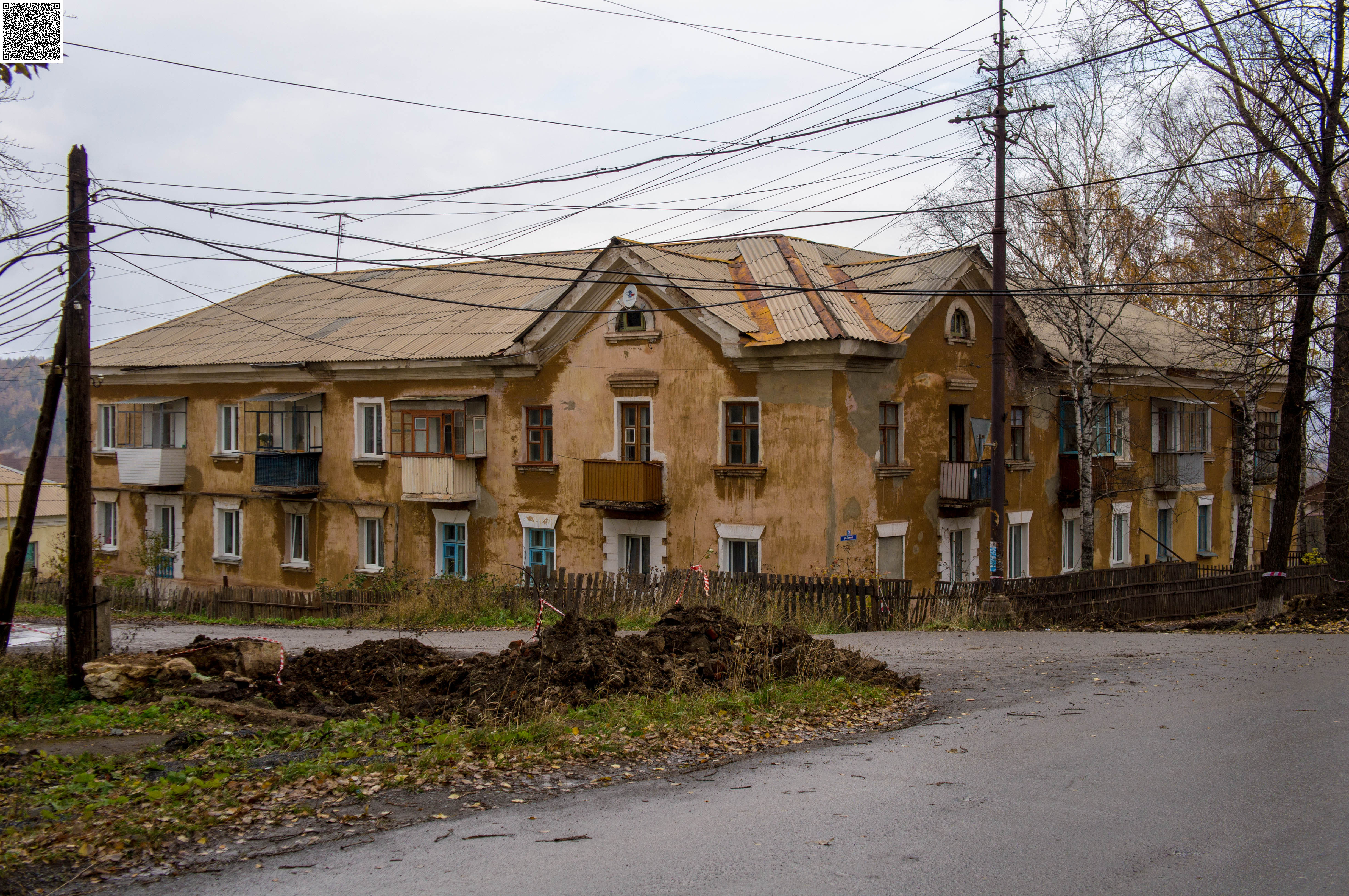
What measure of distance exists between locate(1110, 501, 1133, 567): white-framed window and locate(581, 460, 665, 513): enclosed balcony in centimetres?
1430

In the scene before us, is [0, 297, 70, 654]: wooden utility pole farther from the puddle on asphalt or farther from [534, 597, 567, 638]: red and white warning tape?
[534, 597, 567, 638]: red and white warning tape

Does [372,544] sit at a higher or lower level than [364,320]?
lower

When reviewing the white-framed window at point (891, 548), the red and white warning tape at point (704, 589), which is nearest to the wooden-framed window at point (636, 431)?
the red and white warning tape at point (704, 589)

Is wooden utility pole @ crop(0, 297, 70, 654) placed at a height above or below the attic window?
below

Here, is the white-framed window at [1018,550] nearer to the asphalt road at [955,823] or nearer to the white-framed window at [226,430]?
the asphalt road at [955,823]

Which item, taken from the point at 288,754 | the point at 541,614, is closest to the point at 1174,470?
the point at 541,614

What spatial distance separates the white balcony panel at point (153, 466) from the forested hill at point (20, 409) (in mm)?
89007

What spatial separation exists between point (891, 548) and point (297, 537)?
16824mm

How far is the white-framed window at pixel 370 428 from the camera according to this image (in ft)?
88.2

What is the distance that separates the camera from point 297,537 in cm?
2844

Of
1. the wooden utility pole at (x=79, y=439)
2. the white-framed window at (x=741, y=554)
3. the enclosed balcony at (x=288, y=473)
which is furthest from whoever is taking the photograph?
the enclosed balcony at (x=288, y=473)

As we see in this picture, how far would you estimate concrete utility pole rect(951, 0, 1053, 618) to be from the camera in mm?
19438

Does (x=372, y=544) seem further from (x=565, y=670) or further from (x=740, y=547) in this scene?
(x=565, y=670)

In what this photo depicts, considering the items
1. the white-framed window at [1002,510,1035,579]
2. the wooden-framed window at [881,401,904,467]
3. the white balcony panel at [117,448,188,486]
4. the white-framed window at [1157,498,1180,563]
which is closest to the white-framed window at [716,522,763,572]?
the wooden-framed window at [881,401,904,467]
